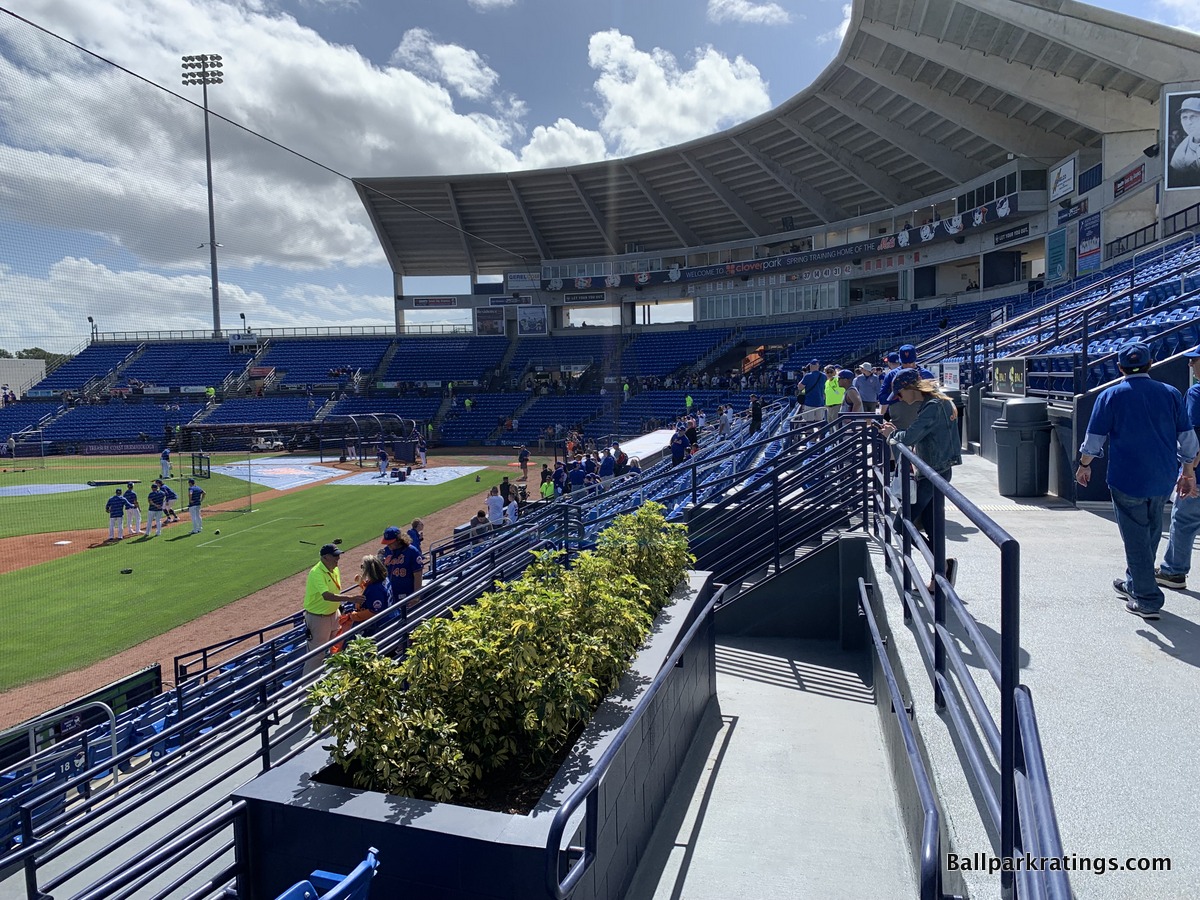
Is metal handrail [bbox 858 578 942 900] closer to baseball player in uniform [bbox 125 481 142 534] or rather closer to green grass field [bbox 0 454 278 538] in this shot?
baseball player in uniform [bbox 125 481 142 534]

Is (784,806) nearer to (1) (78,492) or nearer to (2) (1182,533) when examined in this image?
(2) (1182,533)

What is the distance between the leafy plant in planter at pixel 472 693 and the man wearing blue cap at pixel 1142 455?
3.36 meters

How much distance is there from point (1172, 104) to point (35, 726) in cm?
2699

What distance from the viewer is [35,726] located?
29.9 ft

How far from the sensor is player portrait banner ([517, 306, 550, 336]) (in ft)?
211

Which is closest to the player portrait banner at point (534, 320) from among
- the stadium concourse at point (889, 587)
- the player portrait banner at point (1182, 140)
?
the stadium concourse at point (889, 587)

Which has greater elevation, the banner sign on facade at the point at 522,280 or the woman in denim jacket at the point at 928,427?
the banner sign on facade at the point at 522,280

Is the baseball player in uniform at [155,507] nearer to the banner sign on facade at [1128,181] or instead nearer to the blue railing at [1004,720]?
the blue railing at [1004,720]

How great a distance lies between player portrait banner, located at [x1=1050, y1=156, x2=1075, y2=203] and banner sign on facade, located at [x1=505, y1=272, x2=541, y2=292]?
1555 inches

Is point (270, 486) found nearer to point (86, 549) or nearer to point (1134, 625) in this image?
point (86, 549)

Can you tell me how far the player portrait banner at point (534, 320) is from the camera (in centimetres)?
6444

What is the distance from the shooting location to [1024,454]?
9234mm

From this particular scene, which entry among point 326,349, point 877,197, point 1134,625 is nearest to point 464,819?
point 1134,625
